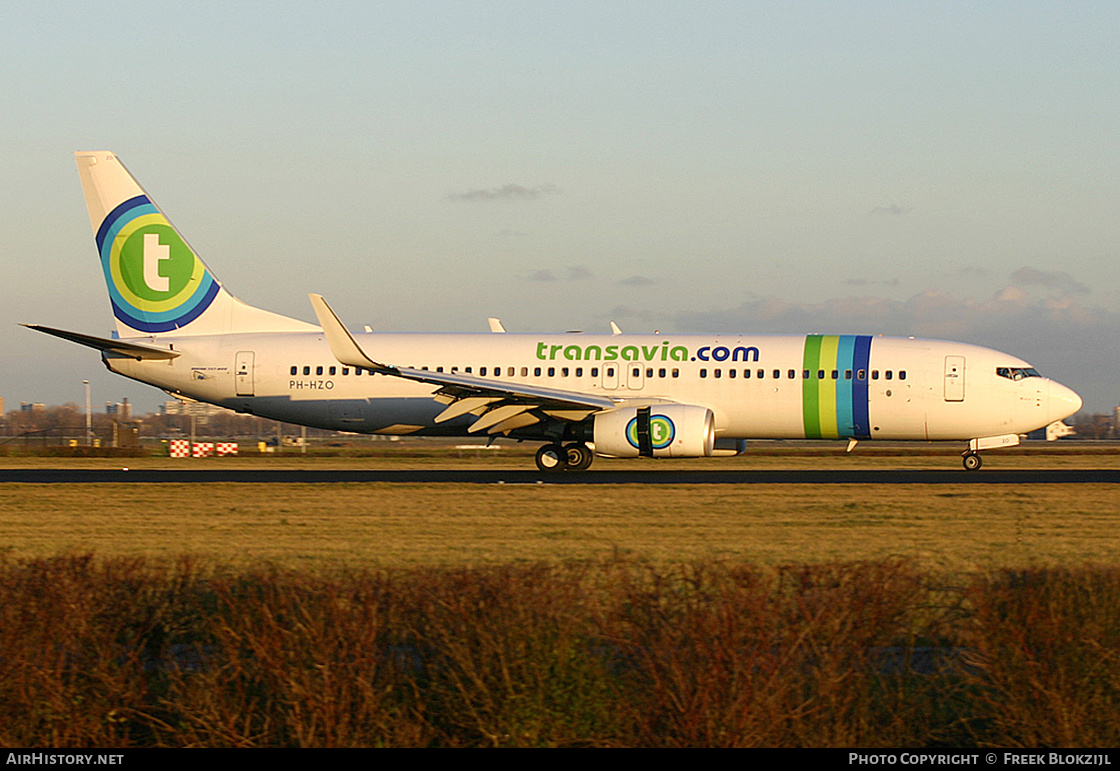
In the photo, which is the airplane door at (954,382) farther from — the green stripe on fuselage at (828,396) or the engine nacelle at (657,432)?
the engine nacelle at (657,432)

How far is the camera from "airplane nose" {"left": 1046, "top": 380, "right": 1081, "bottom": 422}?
3100 cm

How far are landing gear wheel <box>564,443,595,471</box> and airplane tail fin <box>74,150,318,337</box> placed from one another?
34.4 ft

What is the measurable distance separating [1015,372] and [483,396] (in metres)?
14.8

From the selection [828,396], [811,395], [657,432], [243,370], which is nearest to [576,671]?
[657,432]

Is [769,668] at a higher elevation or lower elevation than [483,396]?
lower

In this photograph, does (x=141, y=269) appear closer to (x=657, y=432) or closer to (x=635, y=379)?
A: (x=635, y=379)

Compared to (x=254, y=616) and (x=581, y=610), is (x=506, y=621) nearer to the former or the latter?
(x=581, y=610)

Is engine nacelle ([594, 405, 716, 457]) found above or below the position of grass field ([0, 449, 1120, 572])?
above

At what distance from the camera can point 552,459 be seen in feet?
103

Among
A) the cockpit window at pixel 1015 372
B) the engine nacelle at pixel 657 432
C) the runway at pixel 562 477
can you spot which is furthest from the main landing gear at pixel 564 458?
the cockpit window at pixel 1015 372

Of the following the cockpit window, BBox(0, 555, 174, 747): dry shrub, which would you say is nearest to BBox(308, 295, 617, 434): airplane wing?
the cockpit window
